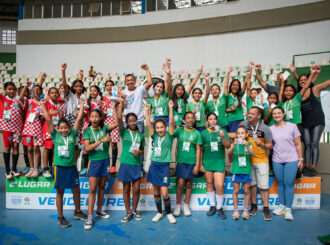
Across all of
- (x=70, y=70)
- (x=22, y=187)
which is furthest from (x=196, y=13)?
(x=22, y=187)

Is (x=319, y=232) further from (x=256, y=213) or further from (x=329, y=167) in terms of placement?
(x=329, y=167)

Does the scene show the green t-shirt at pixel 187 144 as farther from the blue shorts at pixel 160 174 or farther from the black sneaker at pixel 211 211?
→ the black sneaker at pixel 211 211

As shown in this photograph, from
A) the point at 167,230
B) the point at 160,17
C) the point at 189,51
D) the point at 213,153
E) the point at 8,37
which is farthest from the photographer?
the point at 8,37

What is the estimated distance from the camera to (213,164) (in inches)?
144

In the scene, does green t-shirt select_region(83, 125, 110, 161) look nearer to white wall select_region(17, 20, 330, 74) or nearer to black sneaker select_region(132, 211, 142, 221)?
black sneaker select_region(132, 211, 142, 221)

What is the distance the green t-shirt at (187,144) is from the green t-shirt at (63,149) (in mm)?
1482

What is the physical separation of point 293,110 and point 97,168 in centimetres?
324

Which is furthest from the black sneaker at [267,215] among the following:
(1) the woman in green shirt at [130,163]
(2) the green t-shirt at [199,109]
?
(1) the woman in green shirt at [130,163]

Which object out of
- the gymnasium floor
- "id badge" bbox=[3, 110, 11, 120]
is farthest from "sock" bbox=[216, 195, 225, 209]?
"id badge" bbox=[3, 110, 11, 120]

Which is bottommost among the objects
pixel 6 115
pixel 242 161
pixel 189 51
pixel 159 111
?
pixel 242 161

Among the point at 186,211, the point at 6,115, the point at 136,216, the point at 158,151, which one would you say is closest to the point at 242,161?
the point at 186,211

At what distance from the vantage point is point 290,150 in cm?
357

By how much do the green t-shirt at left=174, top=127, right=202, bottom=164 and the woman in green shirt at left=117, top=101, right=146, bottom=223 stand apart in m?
0.58

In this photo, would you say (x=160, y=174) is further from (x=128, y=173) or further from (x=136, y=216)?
(x=136, y=216)
